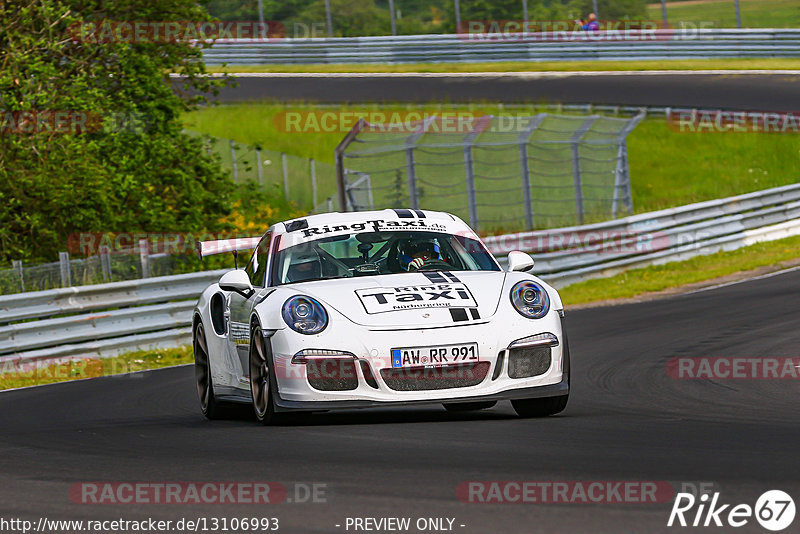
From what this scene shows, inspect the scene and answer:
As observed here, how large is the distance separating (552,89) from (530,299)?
87.0 ft

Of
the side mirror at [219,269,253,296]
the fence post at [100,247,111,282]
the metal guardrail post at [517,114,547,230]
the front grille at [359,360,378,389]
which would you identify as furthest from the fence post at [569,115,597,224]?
the front grille at [359,360,378,389]

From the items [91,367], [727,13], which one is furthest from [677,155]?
[91,367]

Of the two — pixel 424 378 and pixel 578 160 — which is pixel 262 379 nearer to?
pixel 424 378

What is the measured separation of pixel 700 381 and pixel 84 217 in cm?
1252

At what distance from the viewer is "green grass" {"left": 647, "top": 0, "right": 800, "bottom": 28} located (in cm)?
3747

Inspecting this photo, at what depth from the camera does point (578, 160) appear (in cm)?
2366

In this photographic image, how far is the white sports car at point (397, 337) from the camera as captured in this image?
759 cm

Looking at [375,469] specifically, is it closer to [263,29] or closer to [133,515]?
[133,515]

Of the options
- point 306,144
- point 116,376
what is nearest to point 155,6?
point 116,376

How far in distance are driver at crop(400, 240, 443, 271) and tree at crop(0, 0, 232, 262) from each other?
38.1ft

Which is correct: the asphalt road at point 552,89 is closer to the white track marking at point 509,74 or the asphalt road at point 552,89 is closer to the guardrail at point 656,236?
the white track marking at point 509,74

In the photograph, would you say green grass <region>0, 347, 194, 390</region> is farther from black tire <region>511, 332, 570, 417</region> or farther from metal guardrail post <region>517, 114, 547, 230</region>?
metal guardrail post <region>517, 114, 547, 230</region>

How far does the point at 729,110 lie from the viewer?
101 ft

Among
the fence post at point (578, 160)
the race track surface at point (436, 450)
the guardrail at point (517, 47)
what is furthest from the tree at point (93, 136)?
the guardrail at point (517, 47)
